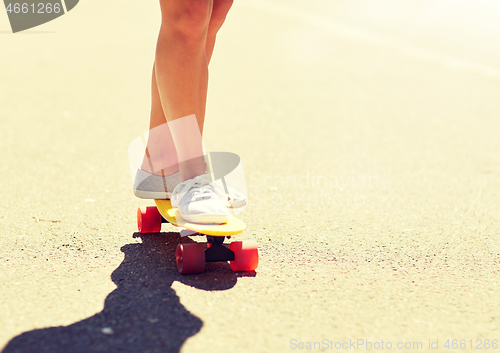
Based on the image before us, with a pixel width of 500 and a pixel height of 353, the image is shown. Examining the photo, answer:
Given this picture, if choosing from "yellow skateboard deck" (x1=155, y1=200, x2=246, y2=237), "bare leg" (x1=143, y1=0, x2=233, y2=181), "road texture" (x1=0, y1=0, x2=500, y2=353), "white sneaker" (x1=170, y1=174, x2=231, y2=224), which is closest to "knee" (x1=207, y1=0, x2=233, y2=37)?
"bare leg" (x1=143, y1=0, x2=233, y2=181)

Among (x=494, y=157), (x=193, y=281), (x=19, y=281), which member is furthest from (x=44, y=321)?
(x=494, y=157)

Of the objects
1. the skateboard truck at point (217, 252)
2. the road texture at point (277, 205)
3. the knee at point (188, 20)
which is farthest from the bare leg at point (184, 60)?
the road texture at point (277, 205)

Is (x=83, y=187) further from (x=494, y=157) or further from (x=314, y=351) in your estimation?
(x=494, y=157)

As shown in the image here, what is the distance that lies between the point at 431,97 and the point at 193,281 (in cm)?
460

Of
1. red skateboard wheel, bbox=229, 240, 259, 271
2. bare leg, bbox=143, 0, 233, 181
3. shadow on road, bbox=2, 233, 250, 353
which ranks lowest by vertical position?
shadow on road, bbox=2, 233, 250, 353

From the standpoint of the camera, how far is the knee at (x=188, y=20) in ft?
6.77

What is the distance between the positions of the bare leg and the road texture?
2.01ft

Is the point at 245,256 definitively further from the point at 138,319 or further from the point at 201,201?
the point at 138,319

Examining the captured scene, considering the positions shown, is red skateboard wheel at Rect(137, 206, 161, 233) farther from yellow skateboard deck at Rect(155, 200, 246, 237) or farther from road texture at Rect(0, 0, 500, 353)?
yellow skateboard deck at Rect(155, 200, 246, 237)

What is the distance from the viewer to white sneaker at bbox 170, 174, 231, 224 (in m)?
2.05

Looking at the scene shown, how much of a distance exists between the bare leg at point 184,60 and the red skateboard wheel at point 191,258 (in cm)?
34

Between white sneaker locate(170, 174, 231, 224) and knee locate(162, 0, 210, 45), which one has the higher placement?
knee locate(162, 0, 210, 45)

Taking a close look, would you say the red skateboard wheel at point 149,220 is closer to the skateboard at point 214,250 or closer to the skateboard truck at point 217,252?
the skateboard at point 214,250

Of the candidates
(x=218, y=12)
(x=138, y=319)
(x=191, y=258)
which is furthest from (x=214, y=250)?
(x=218, y=12)
